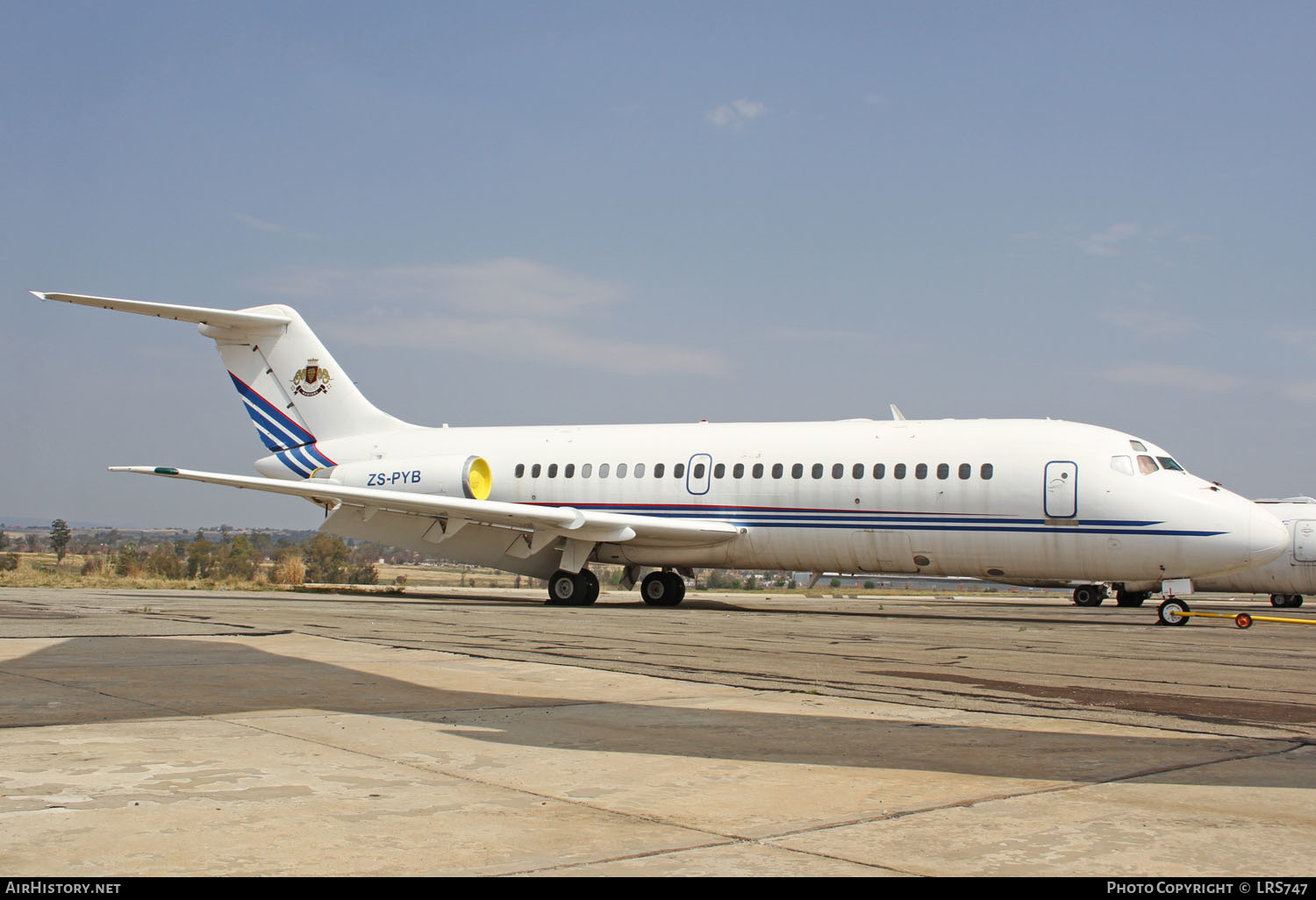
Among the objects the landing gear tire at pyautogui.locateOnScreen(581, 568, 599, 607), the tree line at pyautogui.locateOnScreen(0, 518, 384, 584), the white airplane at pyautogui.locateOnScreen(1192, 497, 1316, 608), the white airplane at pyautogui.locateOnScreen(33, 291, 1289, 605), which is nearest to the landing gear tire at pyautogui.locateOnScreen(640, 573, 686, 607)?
the white airplane at pyautogui.locateOnScreen(33, 291, 1289, 605)

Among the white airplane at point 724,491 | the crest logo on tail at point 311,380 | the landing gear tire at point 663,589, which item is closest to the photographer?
the white airplane at point 724,491

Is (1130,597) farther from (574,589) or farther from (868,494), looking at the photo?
(574,589)

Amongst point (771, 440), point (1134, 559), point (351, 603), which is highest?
point (771, 440)

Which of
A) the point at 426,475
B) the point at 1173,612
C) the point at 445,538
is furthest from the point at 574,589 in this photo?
the point at 1173,612

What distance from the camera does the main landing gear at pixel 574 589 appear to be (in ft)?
71.6

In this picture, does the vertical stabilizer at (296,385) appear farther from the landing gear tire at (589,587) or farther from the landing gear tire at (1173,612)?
the landing gear tire at (1173,612)

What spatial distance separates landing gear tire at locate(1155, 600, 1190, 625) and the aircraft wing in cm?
722

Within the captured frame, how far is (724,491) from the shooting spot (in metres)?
21.3

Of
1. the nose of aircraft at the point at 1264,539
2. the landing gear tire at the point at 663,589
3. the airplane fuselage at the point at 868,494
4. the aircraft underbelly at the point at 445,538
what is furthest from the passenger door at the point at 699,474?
the nose of aircraft at the point at 1264,539

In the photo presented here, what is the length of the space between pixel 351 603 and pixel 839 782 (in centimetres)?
1522

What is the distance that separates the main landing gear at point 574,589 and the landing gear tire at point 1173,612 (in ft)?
32.2

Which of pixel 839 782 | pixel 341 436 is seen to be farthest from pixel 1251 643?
pixel 341 436
